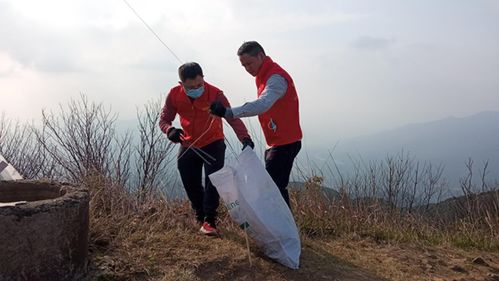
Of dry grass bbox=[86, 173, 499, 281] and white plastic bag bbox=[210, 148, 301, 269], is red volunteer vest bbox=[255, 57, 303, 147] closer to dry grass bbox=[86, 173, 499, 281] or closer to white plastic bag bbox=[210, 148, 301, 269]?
white plastic bag bbox=[210, 148, 301, 269]

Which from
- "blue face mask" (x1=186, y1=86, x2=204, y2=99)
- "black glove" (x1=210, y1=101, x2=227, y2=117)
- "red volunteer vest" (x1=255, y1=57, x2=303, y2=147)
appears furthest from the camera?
"blue face mask" (x1=186, y1=86, x2=204, y2=99)

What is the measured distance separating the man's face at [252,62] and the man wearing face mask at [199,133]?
390 millimetres

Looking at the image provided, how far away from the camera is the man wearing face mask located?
4.30 metres

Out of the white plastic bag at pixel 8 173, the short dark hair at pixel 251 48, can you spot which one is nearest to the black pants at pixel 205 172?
the short dark hair at pixel 251 48

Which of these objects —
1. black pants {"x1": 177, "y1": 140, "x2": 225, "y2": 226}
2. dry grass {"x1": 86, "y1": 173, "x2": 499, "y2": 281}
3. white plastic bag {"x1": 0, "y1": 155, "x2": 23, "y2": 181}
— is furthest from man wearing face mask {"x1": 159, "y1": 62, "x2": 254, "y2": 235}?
white plastic bag {"x1": 0, "y1": 155, "x2": 23, "y2": 181}

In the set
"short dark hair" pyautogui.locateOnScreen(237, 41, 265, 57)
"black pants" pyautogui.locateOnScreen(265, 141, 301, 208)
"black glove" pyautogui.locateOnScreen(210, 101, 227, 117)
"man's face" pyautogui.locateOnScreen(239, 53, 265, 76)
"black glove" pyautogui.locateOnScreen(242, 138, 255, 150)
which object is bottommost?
"black pants" pyautogui.locateOnScreen(265, 141, 301, 208)

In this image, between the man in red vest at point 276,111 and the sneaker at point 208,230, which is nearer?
the man in red vest at point 276,111

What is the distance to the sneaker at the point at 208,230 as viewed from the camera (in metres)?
4.34

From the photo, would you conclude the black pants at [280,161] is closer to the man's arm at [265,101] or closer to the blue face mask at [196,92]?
the man's arm at [265,101]

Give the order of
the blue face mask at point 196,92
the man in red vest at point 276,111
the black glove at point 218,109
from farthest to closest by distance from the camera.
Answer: the blue face mask at point 196,92
the man in red vest at point 276,111
the black glove at point 218,109

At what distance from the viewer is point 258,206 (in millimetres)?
3725

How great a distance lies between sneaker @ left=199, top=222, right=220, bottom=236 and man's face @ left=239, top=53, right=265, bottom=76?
1.40m

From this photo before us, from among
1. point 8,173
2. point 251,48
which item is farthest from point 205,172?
point 8,173

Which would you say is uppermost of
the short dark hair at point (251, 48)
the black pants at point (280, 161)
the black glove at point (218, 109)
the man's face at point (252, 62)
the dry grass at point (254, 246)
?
the short dark hair at point (251, 48)
